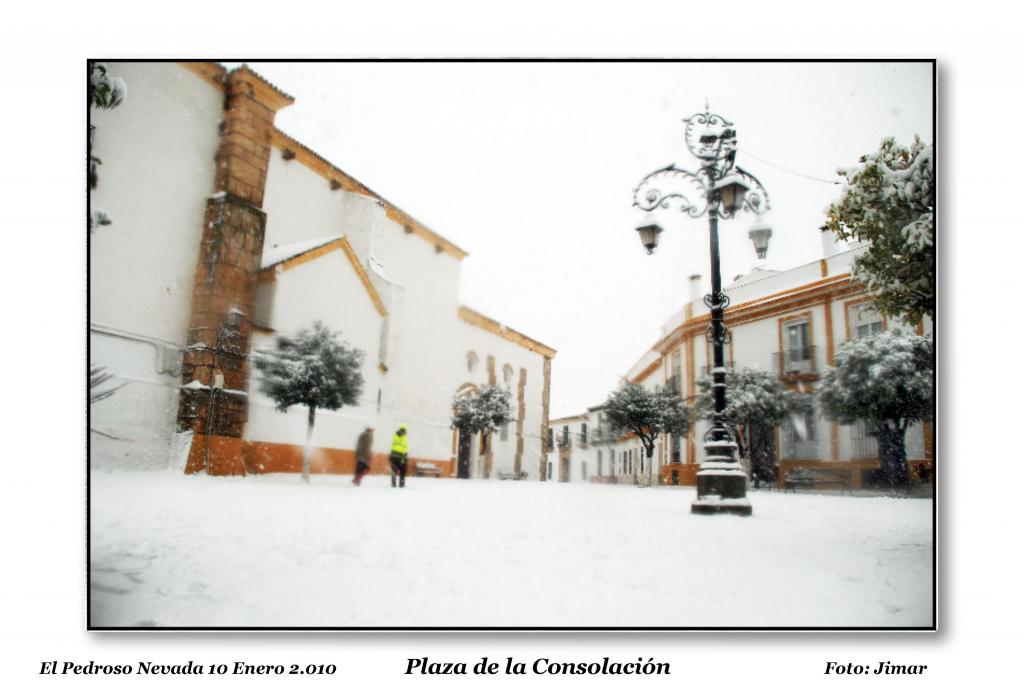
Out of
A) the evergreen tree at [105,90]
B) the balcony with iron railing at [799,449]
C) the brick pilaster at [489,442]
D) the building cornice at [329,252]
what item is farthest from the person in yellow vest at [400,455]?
the evergreen tree at [105,90]

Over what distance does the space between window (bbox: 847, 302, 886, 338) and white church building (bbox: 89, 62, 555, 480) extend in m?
1.36

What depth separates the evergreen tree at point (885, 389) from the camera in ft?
8.68

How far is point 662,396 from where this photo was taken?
277 cm

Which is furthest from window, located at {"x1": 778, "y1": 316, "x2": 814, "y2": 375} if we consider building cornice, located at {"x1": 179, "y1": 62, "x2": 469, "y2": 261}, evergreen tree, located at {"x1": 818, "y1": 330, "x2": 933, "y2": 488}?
building cornice, located at {"x1": 179, "y1": 62, "x2": 469, "y2": 261}

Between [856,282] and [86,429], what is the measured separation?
337 cm

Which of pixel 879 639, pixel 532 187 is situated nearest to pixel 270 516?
pixel 532 187

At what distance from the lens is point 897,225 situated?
8.98 feet

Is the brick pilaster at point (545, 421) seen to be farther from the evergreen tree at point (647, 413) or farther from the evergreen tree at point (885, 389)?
the evergreen tree at point (885, 389)

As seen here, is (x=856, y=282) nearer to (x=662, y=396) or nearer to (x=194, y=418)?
(x=662, y=396)

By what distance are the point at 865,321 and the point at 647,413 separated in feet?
3.50

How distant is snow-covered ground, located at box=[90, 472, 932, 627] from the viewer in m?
2.18

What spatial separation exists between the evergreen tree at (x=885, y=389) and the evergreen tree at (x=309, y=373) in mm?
2087

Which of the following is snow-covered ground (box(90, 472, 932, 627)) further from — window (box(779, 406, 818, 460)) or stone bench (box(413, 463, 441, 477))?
window (box(779, 406, 818, 460))

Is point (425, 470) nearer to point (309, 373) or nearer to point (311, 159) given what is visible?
point (309, 373)
